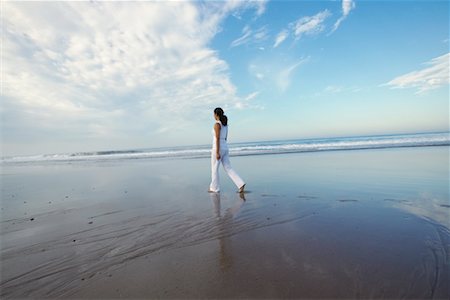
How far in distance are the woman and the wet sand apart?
605 millimetres

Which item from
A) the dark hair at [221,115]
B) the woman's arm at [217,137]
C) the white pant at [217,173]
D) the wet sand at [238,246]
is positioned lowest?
the wet sand at [238,246]

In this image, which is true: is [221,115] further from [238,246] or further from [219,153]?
[238,246]

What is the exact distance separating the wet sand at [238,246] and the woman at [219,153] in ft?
1.99

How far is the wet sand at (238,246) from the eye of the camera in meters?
2.14

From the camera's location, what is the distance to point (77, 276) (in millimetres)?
2457

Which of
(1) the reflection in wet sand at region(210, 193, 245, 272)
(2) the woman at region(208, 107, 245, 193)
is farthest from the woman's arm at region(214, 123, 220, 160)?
(1) the reflection in wet sand at region(210, 193, 245, 272)

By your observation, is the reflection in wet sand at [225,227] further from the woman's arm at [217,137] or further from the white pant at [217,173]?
the woman's arm at [217,137]

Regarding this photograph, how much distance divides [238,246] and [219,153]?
3590 mm

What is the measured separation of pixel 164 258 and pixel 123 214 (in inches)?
89.7

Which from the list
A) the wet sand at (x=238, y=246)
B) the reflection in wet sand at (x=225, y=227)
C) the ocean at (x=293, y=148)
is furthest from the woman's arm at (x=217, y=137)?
the ocean at (x=293, y=148)

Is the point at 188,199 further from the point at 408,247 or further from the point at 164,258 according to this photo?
the point at 408,247

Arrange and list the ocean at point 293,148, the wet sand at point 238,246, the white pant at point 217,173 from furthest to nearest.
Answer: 1. the ocean at point 293,148
2. the white pant at point 217,173
3. the wet sand at point 238,246

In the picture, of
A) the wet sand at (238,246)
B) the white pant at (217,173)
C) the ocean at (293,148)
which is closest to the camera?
the wet sand at (238,246)

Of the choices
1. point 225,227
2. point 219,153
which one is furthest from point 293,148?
point 225,227
